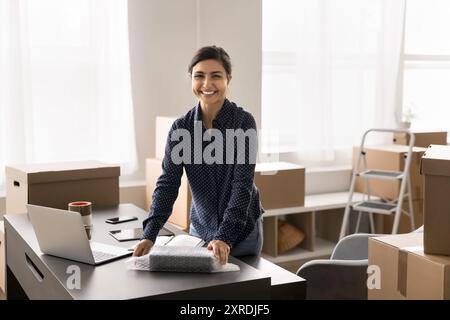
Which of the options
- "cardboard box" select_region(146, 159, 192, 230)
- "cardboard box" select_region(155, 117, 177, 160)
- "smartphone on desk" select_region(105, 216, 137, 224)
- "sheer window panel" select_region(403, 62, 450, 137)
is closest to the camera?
"smartphone on desk" select_region(105, 216, 137, 224)

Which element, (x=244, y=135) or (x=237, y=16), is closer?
(x=244, y=135)

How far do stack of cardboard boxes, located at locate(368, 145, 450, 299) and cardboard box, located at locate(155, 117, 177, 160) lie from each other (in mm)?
1969

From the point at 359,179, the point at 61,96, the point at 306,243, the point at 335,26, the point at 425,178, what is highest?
the point at 335,26

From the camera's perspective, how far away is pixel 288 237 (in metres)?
4.08

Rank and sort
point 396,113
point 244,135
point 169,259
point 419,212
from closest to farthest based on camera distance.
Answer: point 169,259 < point 244,135 < point 419,212 < point 396,113

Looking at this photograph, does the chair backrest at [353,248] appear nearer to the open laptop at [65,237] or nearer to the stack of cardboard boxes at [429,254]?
the stack of cardboard boxes at [429,254]

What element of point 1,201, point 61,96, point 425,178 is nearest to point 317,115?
point 61,96

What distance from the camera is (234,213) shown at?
1.87 m

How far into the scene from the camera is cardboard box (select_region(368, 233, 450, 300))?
171 cm

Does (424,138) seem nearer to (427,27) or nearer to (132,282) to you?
(427,27)

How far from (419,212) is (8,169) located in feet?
9.92

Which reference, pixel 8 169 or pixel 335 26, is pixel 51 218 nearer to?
pixel 8 169

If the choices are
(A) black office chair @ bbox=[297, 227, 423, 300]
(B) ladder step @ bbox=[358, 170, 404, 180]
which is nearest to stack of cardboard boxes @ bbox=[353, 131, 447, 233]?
(B) ladder step @ bbox=[358, 170, 404, 180]

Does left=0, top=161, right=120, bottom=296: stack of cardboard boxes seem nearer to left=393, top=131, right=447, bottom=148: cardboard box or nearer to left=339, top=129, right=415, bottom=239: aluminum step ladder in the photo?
left=339, top=129, right=415, bottom=239: aluminum step ladder
